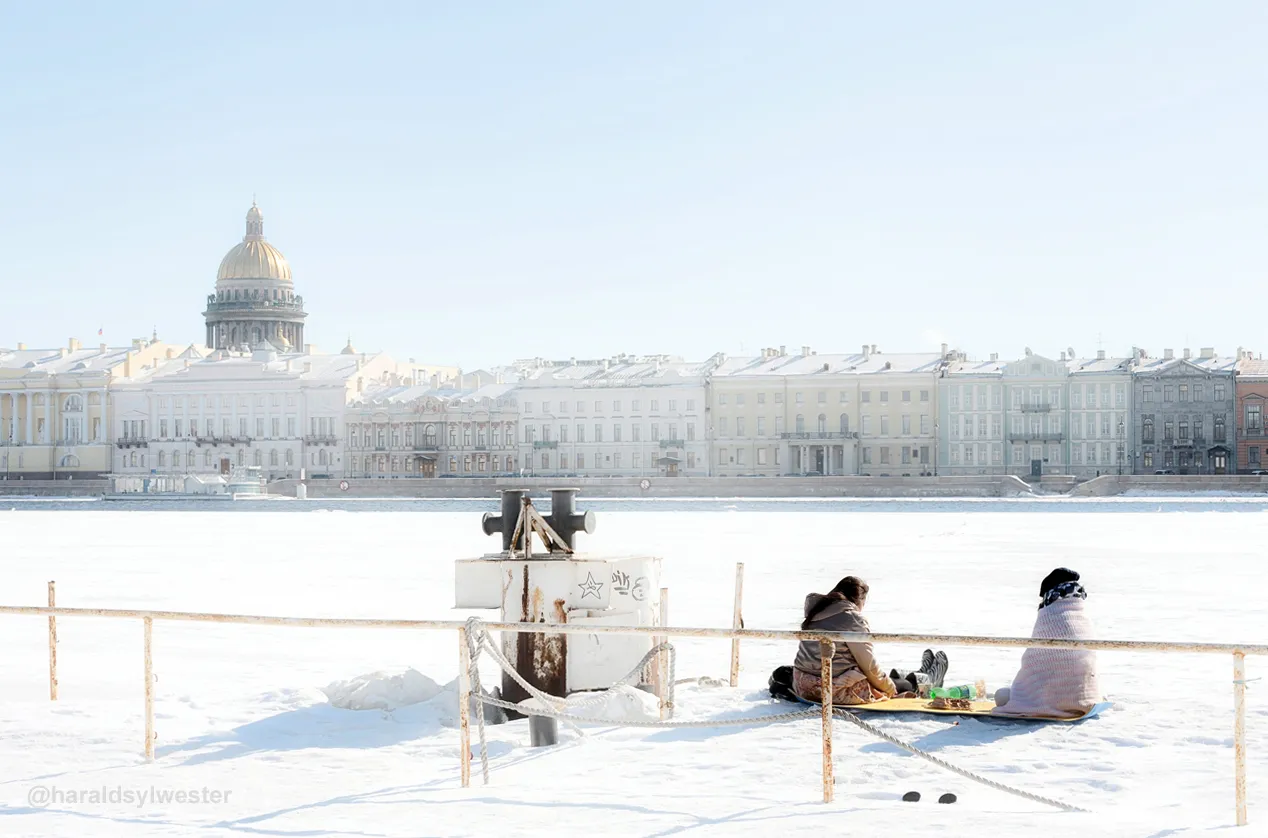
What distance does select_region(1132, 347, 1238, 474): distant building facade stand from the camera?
7731cm

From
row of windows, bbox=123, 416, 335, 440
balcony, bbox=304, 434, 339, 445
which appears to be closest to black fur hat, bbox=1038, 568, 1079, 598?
balcony, bbox=304, 434, 339, 445

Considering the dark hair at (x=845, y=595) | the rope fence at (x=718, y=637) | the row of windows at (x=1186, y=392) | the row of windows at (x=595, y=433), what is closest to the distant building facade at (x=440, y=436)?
the row of windows at (x=595, y=433)

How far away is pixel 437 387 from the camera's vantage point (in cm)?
8956

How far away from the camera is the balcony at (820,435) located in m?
79.4

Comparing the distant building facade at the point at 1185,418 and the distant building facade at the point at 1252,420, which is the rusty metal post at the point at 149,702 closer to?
the distant building facade at the point at 1185,418

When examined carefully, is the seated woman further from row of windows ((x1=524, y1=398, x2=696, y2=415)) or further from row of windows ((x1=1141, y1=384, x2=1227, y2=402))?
row of windows ((x1=524, y1=398, x2=696, y2=415))

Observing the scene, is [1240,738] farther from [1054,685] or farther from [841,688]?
[841,688]

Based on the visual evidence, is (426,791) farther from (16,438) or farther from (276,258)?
(276,258)

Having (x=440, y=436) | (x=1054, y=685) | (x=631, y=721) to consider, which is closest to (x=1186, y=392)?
(x=440, y=436)

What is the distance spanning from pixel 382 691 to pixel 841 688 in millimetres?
2814

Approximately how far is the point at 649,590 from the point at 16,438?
305ft

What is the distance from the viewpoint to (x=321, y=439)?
8762 cm

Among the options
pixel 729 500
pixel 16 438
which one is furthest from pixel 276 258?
pixel 729 500

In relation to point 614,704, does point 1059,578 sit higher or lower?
higher
